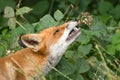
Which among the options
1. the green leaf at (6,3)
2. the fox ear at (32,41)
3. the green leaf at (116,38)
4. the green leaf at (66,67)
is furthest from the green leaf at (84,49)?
the green leaf at (6,3)

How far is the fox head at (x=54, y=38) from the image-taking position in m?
9.58

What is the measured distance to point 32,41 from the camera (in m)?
9.61

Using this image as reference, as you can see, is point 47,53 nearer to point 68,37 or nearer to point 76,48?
point 68,37

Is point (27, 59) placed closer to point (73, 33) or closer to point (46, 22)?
Result: point (73, 33)

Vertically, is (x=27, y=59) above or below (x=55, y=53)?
above

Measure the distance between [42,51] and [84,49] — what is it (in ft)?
3.04

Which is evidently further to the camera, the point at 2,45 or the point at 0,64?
the point at 2,45

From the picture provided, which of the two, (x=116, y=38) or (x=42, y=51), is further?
(x=116, y=38)

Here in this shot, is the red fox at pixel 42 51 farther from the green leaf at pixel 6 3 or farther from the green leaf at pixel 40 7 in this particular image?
the green leaf at pixel 40 7

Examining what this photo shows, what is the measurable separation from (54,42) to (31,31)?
0.94 meters

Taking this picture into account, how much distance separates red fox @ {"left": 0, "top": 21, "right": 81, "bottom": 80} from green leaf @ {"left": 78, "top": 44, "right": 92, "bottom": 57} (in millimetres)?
585

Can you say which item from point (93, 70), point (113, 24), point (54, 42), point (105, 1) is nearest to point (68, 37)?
point (54, 42)

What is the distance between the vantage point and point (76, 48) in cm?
A: 1070

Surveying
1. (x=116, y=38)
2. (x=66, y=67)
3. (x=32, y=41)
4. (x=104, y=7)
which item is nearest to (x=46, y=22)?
(x=66, y=67)
